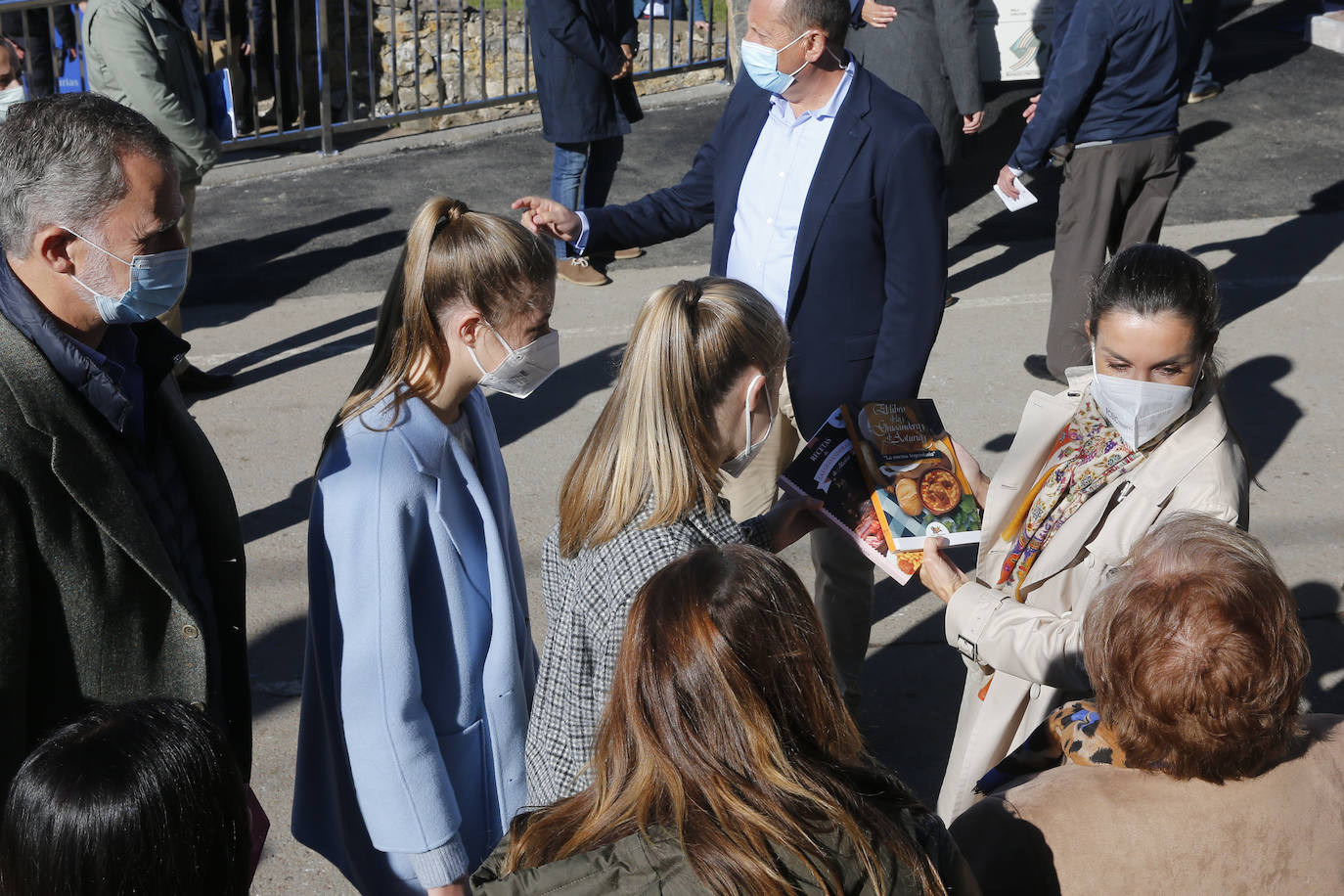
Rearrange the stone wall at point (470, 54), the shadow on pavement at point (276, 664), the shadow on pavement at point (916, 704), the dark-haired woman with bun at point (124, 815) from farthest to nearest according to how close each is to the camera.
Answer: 1. the stone wall at point (470, 54)
2. the shadow on pavement at point (276, 664)
3. the shadow on pavement at point (916, 704)
4. the dark-haired woman with bun at point (124, 815)

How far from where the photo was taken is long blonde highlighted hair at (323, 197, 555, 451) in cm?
236

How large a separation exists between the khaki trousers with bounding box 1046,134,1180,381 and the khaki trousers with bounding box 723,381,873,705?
2.76 metres

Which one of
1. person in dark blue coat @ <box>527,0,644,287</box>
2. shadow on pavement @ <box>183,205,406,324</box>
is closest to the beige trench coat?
person in dark blue coat @ <box>527,0,644,287</box>

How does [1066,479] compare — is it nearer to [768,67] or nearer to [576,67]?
[768,67]

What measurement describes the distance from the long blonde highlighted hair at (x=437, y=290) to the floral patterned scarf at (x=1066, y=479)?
126 cm

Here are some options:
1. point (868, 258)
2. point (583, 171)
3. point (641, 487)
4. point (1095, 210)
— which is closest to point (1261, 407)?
point (1095, 210)

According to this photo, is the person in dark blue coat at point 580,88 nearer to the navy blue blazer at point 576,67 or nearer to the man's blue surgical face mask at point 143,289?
the navy blue blazer at point 576,67

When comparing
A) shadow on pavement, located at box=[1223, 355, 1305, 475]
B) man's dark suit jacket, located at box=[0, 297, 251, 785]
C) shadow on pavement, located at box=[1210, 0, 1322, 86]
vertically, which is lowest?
shadow on pavement, located at box=[1223, 355, 1305, 475]

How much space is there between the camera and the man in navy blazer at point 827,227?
348cm

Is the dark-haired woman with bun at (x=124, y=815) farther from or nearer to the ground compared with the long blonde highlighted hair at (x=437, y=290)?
nearer to the ground

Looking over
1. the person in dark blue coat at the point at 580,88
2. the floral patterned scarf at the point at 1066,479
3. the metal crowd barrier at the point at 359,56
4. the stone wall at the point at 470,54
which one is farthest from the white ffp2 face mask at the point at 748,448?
the stone wall at the point at 470,54

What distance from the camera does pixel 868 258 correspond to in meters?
3.56

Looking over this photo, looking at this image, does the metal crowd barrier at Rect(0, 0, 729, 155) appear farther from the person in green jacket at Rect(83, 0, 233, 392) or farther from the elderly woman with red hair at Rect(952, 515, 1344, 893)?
the elderly woman with red hair at Rect(952, 515, 1344, 893)

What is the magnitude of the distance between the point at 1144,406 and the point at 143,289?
2075mm
